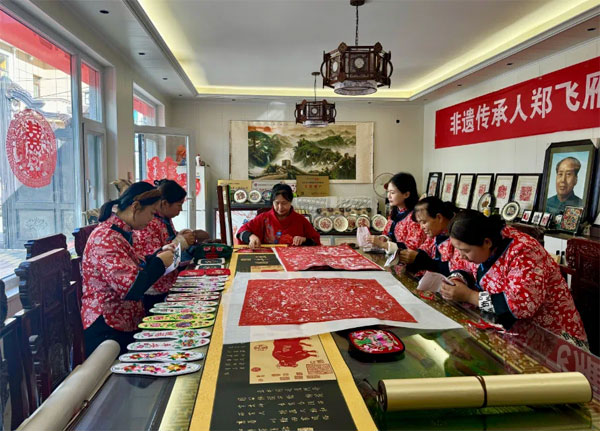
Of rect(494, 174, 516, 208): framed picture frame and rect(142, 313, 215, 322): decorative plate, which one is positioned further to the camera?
rect(494, 174, 516, 208): framed picture frame

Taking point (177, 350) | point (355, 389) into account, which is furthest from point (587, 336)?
point (177, 350)

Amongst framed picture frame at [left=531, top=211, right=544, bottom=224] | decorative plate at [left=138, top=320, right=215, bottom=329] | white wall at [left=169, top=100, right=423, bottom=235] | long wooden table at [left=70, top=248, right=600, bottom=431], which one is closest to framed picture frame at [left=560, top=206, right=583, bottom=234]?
framed picture frame at [left=531, top=211, right=544, bottom=224]

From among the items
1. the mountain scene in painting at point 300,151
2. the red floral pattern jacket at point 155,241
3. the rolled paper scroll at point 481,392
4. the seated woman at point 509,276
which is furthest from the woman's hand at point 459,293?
the mountain scene in painting at point 300,151

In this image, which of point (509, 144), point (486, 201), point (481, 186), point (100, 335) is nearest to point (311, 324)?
point (100, 335)

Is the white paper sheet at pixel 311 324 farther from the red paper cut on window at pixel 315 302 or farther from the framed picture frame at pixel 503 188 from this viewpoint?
the framed picture frame at pixel 503 188

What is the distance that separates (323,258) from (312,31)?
2.67 metres

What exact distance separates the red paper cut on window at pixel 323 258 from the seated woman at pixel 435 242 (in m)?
0.20

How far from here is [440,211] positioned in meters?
2.48

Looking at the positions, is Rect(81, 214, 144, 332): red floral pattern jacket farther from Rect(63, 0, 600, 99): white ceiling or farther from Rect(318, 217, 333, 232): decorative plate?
Rect(318, 217, 333, 232): decorative plate

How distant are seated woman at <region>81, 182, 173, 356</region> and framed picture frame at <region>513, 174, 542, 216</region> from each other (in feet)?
13.3

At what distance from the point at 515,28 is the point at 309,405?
4509 mm

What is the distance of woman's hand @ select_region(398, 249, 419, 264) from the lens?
2.40 meters

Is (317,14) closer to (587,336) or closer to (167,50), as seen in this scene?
(167,50)

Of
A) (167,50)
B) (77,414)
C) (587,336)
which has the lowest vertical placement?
(587,336)
